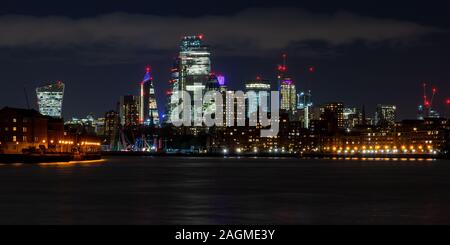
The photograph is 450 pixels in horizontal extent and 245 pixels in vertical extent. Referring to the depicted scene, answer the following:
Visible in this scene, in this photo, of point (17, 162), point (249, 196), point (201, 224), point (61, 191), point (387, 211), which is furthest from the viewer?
point (17, 162)

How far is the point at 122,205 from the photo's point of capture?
37.5 m

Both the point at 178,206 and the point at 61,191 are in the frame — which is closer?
the point at 178,206

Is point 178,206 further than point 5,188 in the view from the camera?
No

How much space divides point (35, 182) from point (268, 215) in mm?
27817

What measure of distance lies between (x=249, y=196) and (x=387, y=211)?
34.9 ft

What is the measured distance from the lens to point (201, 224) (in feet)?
97.2

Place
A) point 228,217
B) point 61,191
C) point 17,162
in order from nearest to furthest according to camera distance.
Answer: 1. point 228,217
2. point 61,191
3. point 17,162

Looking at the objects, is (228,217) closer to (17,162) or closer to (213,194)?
(213,194)

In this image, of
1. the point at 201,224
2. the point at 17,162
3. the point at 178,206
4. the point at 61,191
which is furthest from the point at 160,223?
the point at 17,162

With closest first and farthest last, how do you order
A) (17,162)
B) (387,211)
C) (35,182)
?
(387,211)
(35,182)
(17,162)

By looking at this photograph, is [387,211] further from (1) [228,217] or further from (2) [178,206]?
(2) [178,206]

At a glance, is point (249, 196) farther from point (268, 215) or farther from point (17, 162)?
point (17, 162)
